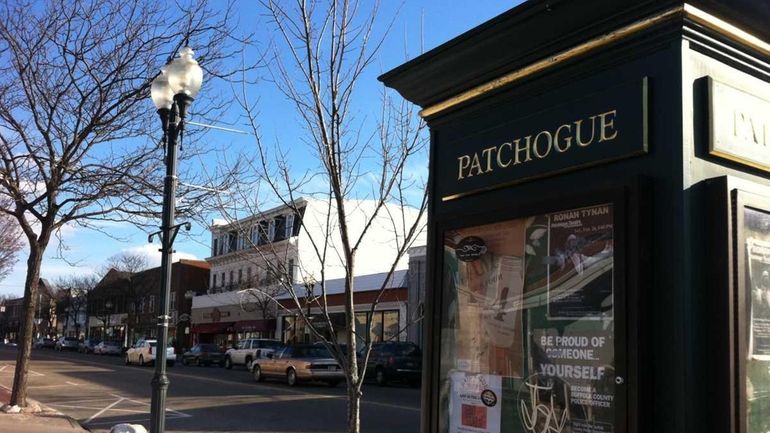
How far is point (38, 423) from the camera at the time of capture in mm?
11797

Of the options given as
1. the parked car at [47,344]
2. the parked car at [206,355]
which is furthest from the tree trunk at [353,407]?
the parked car at [47,344]

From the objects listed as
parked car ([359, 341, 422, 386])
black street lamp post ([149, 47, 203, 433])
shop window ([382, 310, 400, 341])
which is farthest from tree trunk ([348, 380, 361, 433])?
shop window ([382, 310, 400, 341])

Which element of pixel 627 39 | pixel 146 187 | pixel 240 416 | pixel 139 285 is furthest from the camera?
pixel 139 285

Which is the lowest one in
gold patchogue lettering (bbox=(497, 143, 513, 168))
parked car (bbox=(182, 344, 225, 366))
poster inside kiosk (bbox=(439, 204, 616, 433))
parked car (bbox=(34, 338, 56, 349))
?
parked car (bbox=(34, 338, 56, 349))

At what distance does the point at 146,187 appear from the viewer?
13.2 m

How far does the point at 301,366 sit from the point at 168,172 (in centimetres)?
1714

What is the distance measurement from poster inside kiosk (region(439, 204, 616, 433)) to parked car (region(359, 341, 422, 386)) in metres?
21.8

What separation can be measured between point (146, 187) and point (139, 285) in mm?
55363

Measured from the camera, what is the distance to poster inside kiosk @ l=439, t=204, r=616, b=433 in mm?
2902

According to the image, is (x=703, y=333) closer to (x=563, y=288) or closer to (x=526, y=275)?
(x=563, y=288)

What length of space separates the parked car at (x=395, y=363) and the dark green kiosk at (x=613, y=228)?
21.8 metres

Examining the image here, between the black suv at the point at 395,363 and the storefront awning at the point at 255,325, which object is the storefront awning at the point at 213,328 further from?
the black suv at the point at 395,363

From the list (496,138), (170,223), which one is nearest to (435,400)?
(496,138)

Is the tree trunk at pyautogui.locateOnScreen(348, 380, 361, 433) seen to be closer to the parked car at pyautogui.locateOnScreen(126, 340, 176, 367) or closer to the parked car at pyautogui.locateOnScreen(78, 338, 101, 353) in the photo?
the parked car at pyautogui.locateOnScreen(126, 340, 176, 367)
